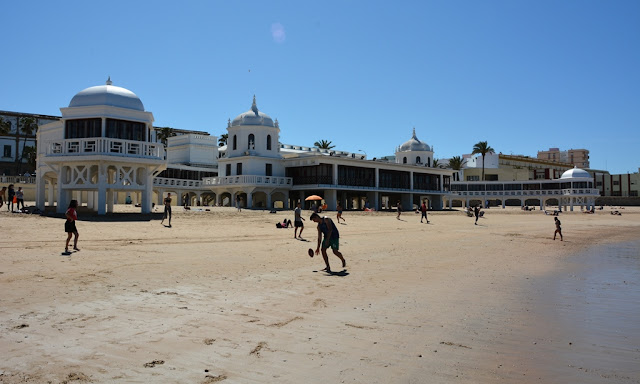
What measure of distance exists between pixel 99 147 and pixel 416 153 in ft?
181

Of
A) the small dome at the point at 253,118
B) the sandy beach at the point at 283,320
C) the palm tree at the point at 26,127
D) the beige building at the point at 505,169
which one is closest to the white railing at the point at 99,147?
the sandy beach at the point at 283,320

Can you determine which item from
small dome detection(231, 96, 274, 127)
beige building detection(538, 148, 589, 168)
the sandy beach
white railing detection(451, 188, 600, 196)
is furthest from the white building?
beige building detection(538, 148, 589, 168)

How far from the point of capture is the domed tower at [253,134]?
168 feet

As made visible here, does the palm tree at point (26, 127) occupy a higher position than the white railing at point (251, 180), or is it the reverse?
the palm tree at point (26, 127)

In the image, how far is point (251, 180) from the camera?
48.4m

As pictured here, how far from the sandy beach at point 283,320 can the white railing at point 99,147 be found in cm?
1292

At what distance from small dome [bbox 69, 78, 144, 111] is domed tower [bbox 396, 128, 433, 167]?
51587mm

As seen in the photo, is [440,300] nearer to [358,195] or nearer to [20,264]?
[20,264]

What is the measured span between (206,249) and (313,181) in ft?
112

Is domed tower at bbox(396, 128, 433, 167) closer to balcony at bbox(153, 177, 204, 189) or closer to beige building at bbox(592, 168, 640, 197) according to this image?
balcony at bbox(153, 177, 204, 189)

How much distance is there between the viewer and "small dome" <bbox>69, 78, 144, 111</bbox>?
96.7ft

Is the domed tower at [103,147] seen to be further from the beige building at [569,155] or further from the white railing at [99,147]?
the beige building at [569,155]

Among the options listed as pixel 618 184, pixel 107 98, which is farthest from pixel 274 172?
pixel 618 184

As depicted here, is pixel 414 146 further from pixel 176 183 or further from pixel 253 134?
pixel 176 183
